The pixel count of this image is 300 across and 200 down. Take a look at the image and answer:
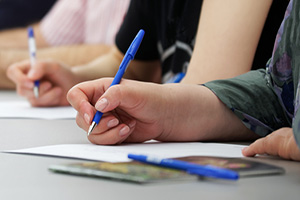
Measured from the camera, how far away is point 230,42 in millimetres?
887

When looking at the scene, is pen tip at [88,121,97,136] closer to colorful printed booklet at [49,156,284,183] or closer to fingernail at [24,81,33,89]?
colorful printed booklet at [49,156,284,183]

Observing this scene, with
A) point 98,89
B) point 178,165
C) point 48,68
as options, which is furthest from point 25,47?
point 178,165

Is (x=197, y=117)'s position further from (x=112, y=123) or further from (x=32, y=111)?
(x=32, y=111)

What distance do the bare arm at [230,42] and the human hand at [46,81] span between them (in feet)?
1.39

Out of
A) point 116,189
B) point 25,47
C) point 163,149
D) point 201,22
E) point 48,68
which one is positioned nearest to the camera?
point 116,189

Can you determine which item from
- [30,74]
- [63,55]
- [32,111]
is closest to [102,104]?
[32,111]

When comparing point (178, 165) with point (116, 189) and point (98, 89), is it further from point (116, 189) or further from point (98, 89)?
point (98, 89)

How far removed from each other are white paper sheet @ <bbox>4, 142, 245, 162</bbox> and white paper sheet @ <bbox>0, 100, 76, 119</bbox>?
38 centimetres

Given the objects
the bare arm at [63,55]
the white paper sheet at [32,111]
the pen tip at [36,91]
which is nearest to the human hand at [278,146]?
the white paper sheet at [32,111]

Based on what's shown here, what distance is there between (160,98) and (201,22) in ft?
Result: 1.11

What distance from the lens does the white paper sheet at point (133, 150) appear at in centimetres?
56

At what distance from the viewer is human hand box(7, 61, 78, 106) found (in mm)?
1204

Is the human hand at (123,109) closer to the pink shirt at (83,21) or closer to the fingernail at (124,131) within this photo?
the fingernail at (124,131)

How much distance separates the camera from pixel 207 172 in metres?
0.45
